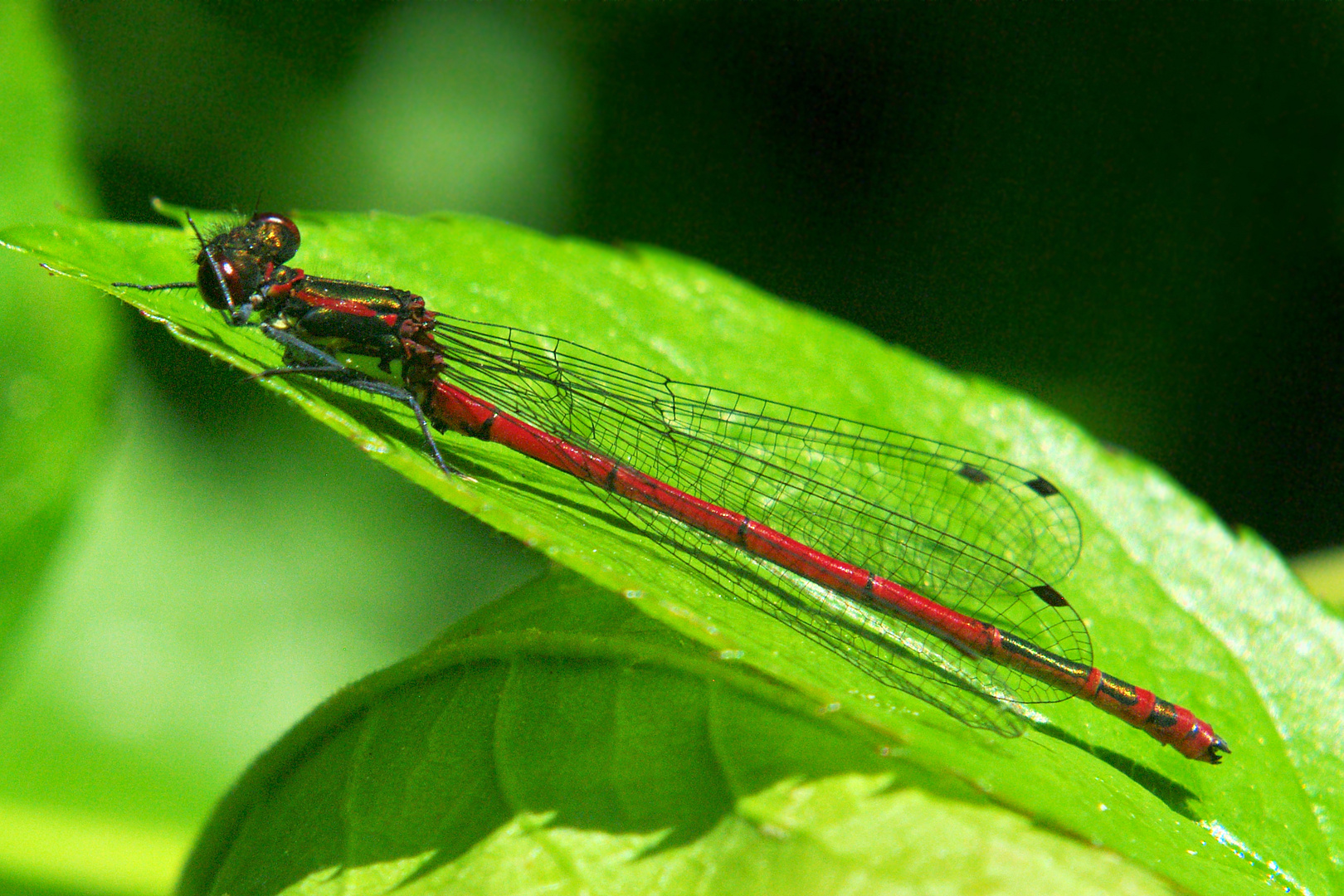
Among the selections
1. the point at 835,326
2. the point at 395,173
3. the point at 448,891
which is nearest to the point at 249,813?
the point at 448,891

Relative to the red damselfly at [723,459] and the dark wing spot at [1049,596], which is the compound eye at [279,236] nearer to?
the red damselfly at [723,459]

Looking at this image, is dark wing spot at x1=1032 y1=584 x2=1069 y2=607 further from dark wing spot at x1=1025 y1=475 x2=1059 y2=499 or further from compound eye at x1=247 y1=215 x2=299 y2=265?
compound eye at x1=247 y1=215 x2=299 y2=265

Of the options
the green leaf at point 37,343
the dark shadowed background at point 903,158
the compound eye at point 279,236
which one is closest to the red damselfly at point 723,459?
the compound eye at point 279,236

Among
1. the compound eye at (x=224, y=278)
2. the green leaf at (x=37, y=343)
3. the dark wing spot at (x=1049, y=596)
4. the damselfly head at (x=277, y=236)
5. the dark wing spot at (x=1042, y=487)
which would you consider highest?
the dark wing spot at (x=1042, y=487)

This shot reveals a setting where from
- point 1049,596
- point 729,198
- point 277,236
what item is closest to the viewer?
point 1049,596

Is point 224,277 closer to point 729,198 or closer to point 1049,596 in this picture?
point 1049,596

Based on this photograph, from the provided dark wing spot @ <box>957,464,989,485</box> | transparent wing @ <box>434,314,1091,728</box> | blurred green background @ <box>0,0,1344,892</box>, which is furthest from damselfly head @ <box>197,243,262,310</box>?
Result: blurred green background @ <box>0,0,1344,892</box>

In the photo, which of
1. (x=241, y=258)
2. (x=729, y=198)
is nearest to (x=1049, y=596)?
(x=241, y=258)

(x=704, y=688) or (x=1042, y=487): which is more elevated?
(x=1042, y=487)
